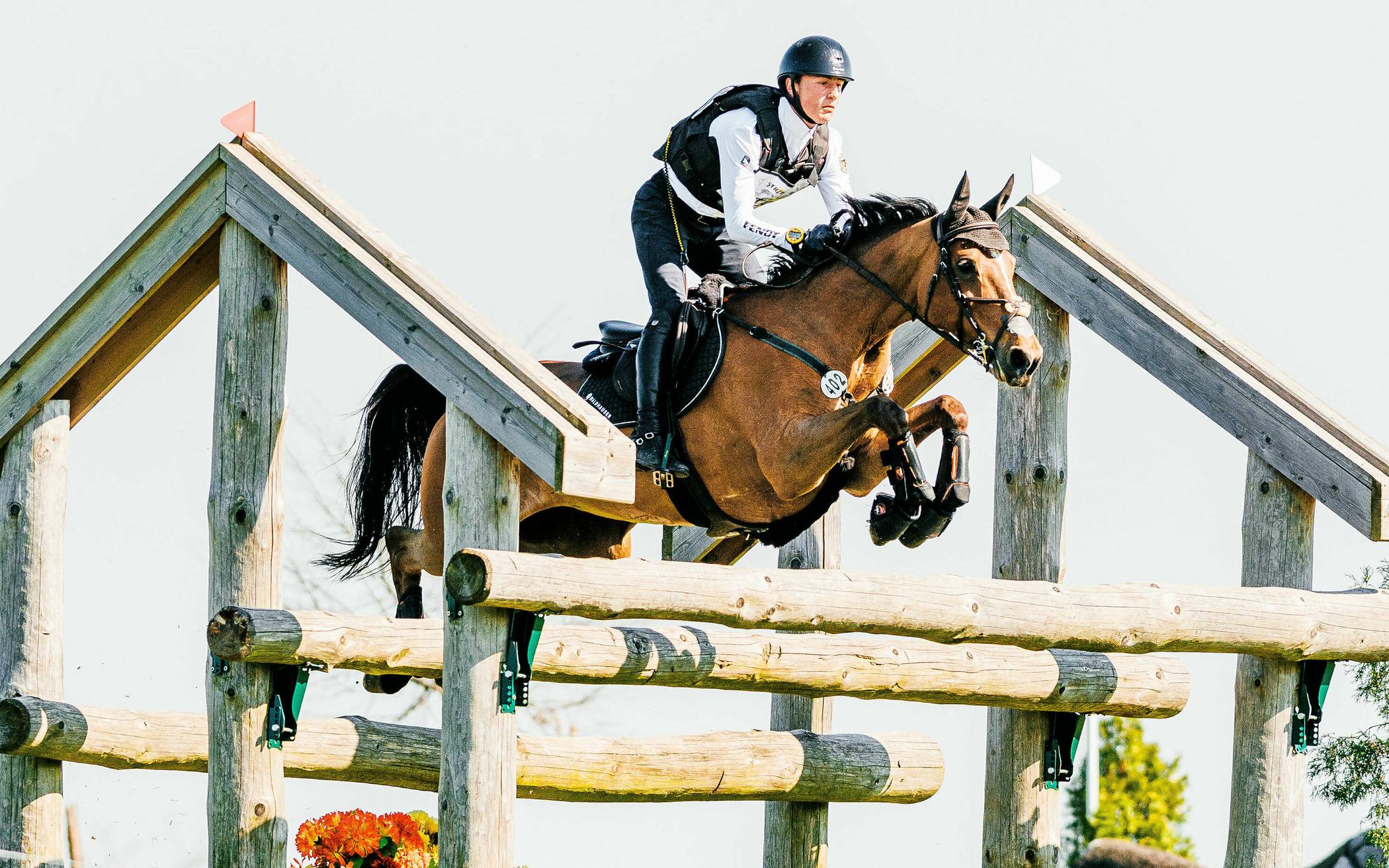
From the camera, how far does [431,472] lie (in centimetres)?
965

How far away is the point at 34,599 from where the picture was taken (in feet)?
28.8

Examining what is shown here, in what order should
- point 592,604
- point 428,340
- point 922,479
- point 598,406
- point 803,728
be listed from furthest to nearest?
point 803,728, point 598,406, point 922,479, point 428,340, point 592,604

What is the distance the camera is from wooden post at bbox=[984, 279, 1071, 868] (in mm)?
9141

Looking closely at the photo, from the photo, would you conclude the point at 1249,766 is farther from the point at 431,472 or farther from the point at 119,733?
the point at 119,733

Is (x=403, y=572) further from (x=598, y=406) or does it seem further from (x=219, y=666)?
(x=219, y=666)

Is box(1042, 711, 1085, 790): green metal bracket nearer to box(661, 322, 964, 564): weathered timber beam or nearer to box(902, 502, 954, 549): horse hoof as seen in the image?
box(902, 502, 954, 549): horse hoof

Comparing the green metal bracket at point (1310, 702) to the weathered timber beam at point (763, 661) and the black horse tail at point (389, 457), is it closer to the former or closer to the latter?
the weathered timber beam at point (763, 661)

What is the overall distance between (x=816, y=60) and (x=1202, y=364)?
2.27 metres

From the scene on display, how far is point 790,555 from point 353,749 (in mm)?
2679

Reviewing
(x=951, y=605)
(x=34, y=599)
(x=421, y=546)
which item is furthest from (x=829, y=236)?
(x=34, y=599)

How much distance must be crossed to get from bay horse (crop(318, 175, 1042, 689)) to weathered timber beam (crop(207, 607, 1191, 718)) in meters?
0.65

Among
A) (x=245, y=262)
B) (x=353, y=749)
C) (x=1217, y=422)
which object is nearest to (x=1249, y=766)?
(x=1217, y=422)

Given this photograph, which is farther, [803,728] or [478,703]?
[803,728]

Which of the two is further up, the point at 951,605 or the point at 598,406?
the point at 598,406
